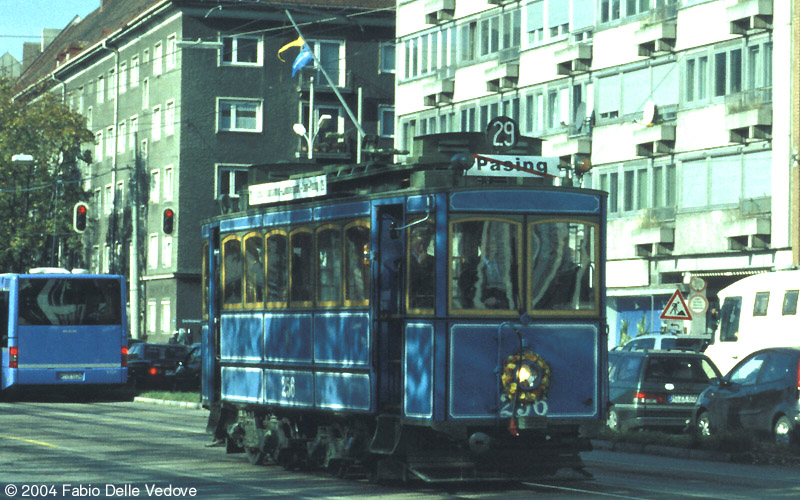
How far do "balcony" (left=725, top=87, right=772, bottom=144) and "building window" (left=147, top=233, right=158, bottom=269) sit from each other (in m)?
35.2

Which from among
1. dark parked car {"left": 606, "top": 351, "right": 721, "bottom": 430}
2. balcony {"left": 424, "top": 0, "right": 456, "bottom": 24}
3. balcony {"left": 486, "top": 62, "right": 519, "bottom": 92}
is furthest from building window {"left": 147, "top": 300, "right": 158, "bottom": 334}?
dark parked car {"left": 606, "top": 351, "right": 721, "bottom": 430}

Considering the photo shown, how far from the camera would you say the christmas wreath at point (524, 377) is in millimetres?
15180

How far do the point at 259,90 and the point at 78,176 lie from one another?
16.8 m

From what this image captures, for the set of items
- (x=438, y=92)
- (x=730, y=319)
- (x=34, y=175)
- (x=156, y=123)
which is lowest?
(x=730, y=319)

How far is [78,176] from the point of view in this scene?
83.6 metres

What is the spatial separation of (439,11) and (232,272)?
128 ft

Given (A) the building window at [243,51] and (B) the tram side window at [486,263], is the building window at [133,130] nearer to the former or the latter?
(A) the building window at [243,51]

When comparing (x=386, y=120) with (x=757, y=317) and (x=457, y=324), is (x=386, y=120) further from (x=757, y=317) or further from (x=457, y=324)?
(x=457, y=324)

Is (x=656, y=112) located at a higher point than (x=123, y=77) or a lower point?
lower

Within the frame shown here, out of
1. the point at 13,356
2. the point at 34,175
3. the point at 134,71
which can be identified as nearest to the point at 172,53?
the point at 134,71

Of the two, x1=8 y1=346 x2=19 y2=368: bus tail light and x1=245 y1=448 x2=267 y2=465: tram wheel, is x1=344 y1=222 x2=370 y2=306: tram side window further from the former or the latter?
x1=8 y1=346 x2=19 y2=368: bus tail light

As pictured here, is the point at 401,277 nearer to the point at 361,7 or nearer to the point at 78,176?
the point at 361,7

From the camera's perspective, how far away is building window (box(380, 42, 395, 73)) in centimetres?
7338

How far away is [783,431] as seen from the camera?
21359 mm
